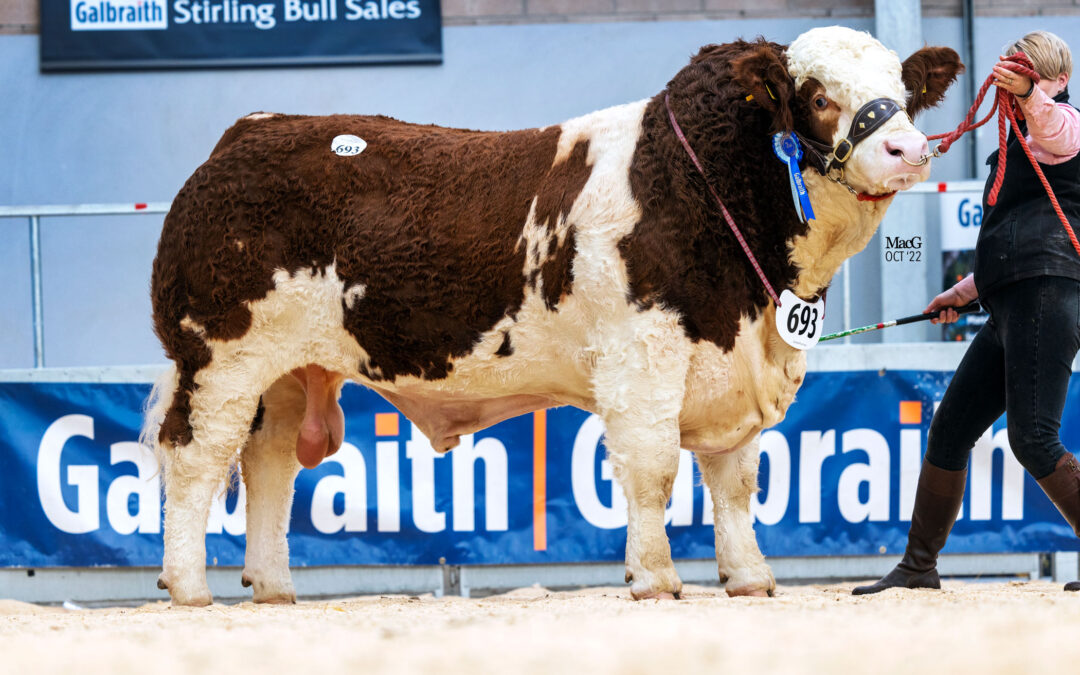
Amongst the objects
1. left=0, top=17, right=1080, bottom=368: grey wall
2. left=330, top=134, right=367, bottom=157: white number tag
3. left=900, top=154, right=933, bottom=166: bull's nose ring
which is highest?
left=0, top=17, right=1080, bottom=368: grey wall

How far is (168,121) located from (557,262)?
6488mm

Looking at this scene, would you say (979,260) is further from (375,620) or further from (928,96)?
(375,620)

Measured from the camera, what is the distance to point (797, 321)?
4250mm

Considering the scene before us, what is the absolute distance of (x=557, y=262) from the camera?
426 centimetres

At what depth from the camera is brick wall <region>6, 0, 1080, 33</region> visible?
383 inches

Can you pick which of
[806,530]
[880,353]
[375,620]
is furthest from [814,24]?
[375,620]

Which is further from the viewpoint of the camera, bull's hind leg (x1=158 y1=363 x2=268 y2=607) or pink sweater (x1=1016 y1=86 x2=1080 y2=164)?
bull's hind leg (x1=158 y1=363 x2=268 y2=607)

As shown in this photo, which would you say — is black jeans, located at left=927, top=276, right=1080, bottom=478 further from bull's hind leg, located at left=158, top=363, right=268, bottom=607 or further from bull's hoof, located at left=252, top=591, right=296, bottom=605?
bull's hoof, located at left=252, top=591, right=296, bottom=605

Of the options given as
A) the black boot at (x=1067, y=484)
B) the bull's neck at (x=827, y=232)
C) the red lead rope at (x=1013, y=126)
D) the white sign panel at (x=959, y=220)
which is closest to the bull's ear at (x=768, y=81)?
the bull's neck at (x=827, y=232)

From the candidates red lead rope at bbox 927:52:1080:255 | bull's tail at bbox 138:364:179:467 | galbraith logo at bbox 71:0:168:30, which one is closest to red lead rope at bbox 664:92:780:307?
red lead rope at bbox 927:52:1080:255

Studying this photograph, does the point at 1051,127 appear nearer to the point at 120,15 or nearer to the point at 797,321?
the point at 797,321

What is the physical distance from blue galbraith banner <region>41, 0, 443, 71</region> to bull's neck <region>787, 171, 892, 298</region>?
6016mm

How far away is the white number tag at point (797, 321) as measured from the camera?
4.23m

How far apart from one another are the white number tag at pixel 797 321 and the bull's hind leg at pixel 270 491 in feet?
7.02
